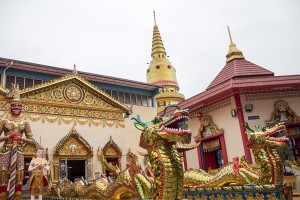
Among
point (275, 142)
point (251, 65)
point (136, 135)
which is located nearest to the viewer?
point (275, 142)

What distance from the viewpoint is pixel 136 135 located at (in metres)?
17.6

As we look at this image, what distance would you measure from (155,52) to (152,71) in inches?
96.6

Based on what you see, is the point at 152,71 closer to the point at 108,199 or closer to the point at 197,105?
the point at 197,105

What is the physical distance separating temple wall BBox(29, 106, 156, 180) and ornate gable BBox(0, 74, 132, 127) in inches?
10.5

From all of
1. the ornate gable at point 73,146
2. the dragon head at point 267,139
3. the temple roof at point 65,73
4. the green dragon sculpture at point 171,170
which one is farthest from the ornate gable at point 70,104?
the dragon head at point 267,139

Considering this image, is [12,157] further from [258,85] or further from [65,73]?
[65,73]

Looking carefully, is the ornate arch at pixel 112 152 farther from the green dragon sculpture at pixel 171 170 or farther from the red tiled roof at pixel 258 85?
the red tiled roof at pixel 258 85

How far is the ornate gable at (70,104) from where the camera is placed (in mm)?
13562

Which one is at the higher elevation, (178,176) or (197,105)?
(197,105)

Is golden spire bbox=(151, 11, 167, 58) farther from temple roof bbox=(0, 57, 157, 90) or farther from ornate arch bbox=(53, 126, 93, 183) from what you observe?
ornate arch bbox=(53, 126, 93, 183)

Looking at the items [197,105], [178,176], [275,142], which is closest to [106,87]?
[197,105]

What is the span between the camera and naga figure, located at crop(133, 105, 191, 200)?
14.0ft

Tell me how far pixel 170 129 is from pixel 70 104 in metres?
11.2

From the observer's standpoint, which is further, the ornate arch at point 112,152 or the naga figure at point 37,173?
the ornate arch at point 112,152
